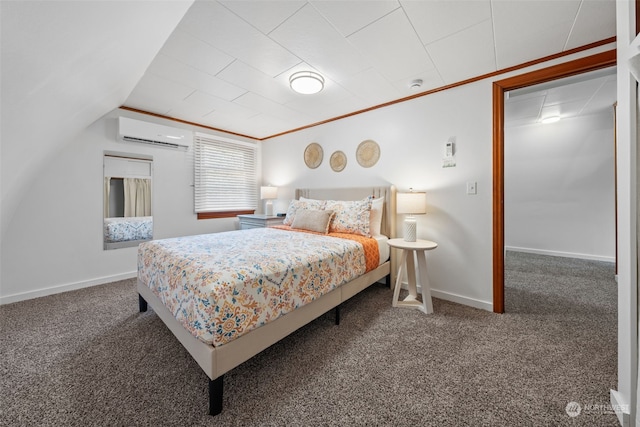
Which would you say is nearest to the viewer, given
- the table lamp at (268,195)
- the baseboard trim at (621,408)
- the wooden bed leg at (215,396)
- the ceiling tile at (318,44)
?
the baseboard trim at (621,408)

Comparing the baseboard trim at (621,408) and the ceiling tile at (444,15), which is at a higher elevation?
the ceiling tile at (444,15)

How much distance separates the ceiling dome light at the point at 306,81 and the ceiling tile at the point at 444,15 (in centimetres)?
95

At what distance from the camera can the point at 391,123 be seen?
3008 mm

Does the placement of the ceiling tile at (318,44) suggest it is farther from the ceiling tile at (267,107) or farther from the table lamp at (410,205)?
the table lamp at (410,205)

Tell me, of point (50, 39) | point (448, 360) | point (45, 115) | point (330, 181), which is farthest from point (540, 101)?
point (45, 115)

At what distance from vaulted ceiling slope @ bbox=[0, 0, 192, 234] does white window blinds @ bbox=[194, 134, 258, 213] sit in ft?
6.29

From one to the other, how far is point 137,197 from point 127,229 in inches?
18.0

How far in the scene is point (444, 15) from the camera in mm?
1588

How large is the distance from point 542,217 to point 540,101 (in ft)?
7.50

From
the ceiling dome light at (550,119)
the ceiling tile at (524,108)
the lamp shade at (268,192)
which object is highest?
the ceiling dome light at (550,119)

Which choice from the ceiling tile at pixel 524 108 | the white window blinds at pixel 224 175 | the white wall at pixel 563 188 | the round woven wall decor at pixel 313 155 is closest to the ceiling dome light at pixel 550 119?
the white wall at pixel 563 188

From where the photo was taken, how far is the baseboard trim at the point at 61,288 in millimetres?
2459

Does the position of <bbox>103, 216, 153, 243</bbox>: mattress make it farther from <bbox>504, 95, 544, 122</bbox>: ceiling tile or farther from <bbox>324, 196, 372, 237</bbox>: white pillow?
<bbox>504, 95, 544, 122</bbox>: ceiling tile

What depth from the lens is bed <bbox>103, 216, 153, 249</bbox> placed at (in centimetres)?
310
